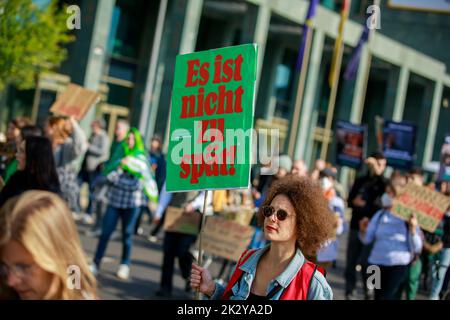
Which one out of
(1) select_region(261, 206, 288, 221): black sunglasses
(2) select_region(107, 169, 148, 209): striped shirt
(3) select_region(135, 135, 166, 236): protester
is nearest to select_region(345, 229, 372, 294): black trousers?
(2) select_region(107, 169, 148, 209): striped shirt

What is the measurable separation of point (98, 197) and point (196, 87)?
768 cm

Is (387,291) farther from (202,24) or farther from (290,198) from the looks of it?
(202,24)

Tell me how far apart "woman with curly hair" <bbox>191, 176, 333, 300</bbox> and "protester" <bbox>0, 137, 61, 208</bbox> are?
1876mm

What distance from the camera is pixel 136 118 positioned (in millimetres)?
26141

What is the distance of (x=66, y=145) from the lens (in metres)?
9.45

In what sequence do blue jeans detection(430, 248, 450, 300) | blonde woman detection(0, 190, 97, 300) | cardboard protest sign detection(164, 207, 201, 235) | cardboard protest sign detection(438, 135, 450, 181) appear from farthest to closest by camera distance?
cardboard protest sign detection(438, 135, 450, 181), blue jeans detection(430, 248, 450, 300), cardboard protest sign detection(164, 207, 201, 235), blonde woman detection(0, 190, 97, 300)

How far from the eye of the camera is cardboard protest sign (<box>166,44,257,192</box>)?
4289mm

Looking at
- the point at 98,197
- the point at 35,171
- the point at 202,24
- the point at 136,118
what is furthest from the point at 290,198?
the point at 202,24

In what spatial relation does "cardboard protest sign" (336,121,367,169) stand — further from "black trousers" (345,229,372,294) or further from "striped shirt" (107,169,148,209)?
"striped shirt" (107,169,148,209)

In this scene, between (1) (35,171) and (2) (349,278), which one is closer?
(1) (35,171)

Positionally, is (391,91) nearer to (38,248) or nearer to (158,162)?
(158,162)

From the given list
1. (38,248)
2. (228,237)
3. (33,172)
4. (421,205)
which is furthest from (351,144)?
(38,248)

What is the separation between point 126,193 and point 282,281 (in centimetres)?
609
